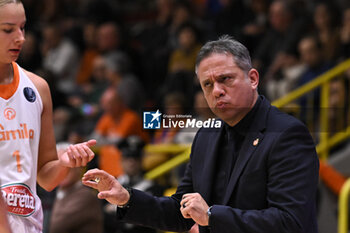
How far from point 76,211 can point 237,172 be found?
3.30 m

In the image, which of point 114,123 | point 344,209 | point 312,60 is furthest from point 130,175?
point 312,60

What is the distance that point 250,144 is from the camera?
115 inches

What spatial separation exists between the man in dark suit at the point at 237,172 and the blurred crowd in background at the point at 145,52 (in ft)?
9.03

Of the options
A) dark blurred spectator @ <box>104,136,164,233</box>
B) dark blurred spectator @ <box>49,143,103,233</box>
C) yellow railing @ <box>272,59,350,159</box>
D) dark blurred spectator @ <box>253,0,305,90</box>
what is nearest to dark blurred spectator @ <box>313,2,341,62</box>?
dark blurred spectator @ <box>253,0,305,90</box>

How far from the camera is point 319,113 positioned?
416 cm

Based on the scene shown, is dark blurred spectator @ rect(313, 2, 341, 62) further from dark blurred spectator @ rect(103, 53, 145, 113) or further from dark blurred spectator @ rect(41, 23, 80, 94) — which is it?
dark blurred spectator @ rect(41, 23, 80, 94)

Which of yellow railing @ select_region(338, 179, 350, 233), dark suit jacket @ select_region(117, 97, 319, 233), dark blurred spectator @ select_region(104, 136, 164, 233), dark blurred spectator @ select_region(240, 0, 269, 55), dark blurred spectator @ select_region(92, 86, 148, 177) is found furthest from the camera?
dark blurred spectator @ select_region(240, 0, 269, 55)

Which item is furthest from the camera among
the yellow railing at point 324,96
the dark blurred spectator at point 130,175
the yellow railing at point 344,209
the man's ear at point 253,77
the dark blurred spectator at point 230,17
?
the dark blurred spectator at point 230,17

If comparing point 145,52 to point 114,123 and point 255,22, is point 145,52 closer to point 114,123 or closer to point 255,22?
point 255,22

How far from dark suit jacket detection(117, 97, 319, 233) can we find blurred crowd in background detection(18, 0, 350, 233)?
2.89 m

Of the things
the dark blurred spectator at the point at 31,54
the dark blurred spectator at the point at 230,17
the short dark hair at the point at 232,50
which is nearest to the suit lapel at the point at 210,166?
the short dark hair at the point at 232,50

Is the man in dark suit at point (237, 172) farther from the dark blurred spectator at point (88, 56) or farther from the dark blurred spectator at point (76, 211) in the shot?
the dark blurred spectator at point (88, 56)

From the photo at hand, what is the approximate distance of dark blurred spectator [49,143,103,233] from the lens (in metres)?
5.85

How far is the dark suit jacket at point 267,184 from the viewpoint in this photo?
8.90 feet
